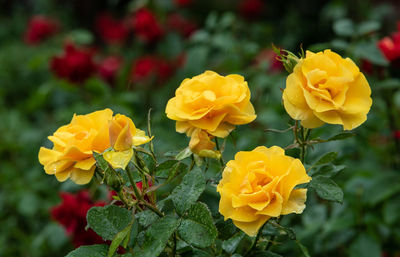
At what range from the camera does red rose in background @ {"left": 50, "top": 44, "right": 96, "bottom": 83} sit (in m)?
1.96

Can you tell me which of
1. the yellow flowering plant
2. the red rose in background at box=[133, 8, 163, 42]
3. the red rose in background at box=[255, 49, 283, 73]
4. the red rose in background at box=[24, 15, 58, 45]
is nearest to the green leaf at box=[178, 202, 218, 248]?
the yellow flowering plant

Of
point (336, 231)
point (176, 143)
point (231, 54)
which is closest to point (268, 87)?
point (231, 54)

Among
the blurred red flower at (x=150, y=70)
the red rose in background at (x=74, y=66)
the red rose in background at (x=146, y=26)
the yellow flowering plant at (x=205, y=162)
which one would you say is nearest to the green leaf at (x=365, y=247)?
the yellow flowering plant at (x=205, y=162)

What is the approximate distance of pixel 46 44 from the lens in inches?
119

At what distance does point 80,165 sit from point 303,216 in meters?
0.88

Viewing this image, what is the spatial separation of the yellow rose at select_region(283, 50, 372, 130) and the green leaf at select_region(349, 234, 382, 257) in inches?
27.2

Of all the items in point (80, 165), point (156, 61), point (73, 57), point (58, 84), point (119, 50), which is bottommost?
point (119, 50)

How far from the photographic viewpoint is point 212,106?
671 mm

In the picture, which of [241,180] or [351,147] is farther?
[351,147]

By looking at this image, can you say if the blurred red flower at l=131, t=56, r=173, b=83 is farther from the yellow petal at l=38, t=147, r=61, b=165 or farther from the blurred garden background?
the yellow petal at l=38, t=147, r=61, b=165

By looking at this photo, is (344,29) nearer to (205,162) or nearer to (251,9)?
(205,162)

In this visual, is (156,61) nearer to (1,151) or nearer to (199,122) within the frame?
(1,151)

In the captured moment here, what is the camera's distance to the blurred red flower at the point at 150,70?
2404mm

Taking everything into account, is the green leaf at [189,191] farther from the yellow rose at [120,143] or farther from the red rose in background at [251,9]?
the red rose in background at [251,9]
